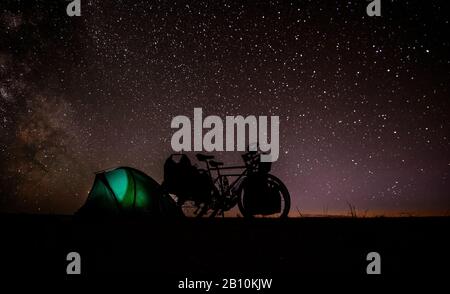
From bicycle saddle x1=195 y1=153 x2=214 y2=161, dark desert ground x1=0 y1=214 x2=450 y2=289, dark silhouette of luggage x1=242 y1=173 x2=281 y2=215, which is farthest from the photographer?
bicycle saddle x1=195 y1=153 x2=214 y2=161

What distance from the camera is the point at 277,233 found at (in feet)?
14.0

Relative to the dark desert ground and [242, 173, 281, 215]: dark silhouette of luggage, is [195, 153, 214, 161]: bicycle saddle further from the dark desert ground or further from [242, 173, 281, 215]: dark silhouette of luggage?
the dark desert ground

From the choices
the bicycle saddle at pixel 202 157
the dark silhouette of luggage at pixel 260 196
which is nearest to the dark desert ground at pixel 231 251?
the dark silhouette of luggage at pixel 260 196

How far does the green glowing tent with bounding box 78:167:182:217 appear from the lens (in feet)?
22.5

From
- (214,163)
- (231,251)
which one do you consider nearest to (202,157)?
(214,163)

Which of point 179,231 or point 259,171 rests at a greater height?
point 259,171

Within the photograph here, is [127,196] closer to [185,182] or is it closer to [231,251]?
[185,182]

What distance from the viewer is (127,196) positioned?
718 cm

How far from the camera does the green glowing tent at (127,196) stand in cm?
685

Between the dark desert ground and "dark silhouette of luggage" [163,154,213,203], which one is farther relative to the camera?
"dark silhouette of luggage" [163,154,213,203]

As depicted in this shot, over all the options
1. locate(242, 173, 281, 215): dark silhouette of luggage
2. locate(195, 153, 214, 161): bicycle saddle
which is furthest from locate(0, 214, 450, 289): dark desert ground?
locate(195, 153, 214, 161): bicycle saddle
